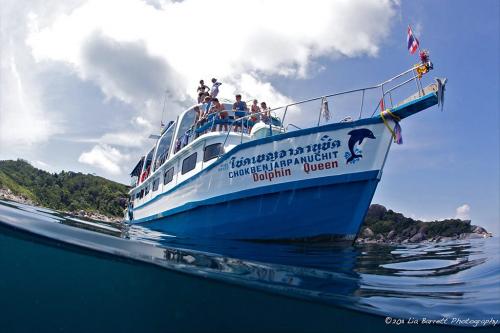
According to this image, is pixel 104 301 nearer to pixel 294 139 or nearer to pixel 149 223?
pixel 294 139

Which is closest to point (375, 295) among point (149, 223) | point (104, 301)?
point (104, 301)

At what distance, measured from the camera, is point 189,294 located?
5711 mm

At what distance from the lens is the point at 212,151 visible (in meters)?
9.40

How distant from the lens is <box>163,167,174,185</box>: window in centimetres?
1132

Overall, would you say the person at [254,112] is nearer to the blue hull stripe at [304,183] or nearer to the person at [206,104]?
the person at [206,104]

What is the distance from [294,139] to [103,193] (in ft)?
152

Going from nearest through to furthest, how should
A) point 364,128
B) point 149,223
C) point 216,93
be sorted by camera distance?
point 364,128 → point 216,93 → point 149,223

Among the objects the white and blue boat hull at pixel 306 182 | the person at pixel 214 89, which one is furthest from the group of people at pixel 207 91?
the white and blue boat hull at pixel 306 182

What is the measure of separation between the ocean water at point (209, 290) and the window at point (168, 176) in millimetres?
4961

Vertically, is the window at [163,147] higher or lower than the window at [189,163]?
higher

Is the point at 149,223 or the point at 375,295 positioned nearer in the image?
the point at 375,295

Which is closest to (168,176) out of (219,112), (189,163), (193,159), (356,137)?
(189,163)

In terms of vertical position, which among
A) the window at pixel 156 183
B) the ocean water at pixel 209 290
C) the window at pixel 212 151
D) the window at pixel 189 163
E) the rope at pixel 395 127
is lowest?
the ocean water at pixel 209 290

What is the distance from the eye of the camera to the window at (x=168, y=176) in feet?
37.1
